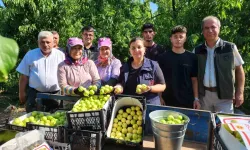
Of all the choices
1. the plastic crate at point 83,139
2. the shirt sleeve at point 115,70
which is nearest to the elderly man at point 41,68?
the shirt sleeve at point 115,70

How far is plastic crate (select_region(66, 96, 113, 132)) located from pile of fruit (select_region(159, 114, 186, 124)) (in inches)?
24.2

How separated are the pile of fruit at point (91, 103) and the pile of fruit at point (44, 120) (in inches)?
8.6

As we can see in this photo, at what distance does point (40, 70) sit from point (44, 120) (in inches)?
56.0

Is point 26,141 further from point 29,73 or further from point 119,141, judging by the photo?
point 29,73

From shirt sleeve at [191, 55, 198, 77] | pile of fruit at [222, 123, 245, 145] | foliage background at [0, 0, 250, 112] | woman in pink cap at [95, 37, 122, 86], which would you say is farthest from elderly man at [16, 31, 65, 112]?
pile of fruit at [222, 123, 245, 145]

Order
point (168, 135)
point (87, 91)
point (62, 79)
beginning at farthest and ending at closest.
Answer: point (62, 79)
point (87, 91)
point (168, 135)

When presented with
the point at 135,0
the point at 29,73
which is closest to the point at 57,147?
the point at 29,73

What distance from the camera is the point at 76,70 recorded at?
128 inches

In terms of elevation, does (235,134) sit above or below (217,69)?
below

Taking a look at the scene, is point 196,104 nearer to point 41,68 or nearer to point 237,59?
point 237,59

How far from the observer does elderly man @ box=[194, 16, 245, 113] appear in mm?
3244

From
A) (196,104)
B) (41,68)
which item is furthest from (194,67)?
(41,68)

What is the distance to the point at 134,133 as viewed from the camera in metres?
2.43

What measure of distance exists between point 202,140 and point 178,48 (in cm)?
140
